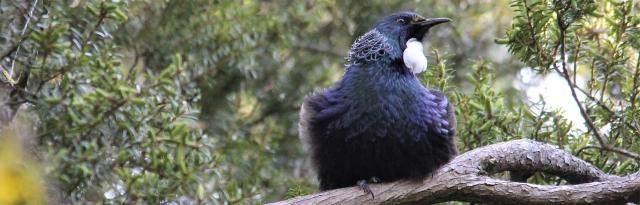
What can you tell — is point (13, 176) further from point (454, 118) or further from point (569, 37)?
point (569, 37)

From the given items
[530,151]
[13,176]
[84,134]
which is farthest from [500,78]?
[13,176]

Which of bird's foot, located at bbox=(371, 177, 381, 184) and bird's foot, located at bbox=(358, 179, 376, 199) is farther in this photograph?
bird's foot, located at bbox=(371, 177, 381, 184)

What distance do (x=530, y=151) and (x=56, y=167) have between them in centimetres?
180

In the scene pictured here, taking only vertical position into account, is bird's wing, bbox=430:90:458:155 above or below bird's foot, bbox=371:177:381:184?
above

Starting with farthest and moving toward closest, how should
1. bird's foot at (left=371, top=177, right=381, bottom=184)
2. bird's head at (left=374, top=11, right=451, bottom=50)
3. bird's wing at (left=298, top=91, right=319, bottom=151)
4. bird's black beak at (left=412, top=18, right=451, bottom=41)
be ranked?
bird's black beak at (left=412, top=18, right=451, bottom=41), bird's head at (left=374, top=11, right=451, bottom=50), bird's wing at (left=298, top=91, right=319, bottom=151), bird's foot at (left=371, top=177, right=381, bottom=184)

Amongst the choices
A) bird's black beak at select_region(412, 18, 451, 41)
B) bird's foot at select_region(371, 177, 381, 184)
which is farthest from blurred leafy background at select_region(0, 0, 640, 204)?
bird's foot at select_region(371, 177, 381, 184)

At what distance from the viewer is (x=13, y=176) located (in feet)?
5.88

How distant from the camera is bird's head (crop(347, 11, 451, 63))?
3.95 meters

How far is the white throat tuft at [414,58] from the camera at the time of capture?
3916 mm

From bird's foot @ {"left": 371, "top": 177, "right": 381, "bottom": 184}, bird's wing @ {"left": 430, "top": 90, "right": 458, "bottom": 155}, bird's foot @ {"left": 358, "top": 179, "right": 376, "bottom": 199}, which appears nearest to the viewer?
bird's foot @ {"left": 358, "top": 179, "right": 376, "bottom": 199}

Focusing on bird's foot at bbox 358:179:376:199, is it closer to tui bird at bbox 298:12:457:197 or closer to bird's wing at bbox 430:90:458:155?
tui bird at bbox 298:12:457:197

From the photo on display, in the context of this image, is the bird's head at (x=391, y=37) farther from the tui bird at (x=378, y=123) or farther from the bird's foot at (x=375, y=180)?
the bird's foot at (x=375, y=180)

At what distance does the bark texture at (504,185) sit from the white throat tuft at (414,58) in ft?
1.72

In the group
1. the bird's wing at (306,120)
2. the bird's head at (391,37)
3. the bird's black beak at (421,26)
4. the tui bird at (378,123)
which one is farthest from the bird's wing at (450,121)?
the bird's wing at (306,120)
